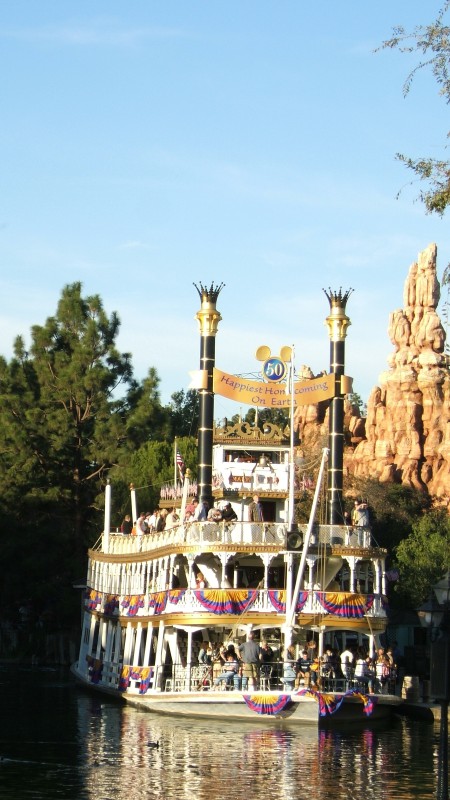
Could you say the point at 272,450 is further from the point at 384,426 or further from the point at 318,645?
the point at 384,426

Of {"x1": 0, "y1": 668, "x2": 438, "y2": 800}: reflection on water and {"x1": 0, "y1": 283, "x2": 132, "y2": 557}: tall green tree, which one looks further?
{"x1": 0, "y1": 283, "x2": 132, "y2": 557}: tall green tree

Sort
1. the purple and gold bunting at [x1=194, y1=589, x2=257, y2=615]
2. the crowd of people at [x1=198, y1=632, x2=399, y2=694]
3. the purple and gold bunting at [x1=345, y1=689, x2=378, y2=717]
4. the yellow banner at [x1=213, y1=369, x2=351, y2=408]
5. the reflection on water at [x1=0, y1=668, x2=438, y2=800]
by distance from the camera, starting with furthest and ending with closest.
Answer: the yellow banner at [x1=213, y1=369, x2=351, y2=408] → the purple and gold bunting at [x1=194, y1=589, x2=257, y2=615] → the purple and gold bunting at [x1=345, y1=689, x2=378, y2=717] → the crowd of people at [x1=198, y1=632, x2=399, y2=694] → the reflection on water at [x1=0, y1=668, x2=438, y2=800]

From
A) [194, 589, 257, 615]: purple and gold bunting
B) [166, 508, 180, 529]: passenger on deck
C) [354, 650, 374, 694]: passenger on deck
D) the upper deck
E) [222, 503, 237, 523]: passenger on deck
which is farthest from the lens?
[166, 508, 180, 529]: passenger on deck

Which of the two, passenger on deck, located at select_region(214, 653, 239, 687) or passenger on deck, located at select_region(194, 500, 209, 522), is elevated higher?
passenger on deck, located at select_region(194, 500, 209, 522)

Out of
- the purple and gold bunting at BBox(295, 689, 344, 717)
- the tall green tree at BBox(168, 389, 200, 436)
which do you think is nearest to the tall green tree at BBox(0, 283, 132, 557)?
the tall green tree at BBox(168, 389, 200, 436)

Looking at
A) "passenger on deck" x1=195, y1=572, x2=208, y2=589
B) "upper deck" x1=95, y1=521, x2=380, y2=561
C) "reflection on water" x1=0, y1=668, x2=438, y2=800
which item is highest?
"upper deck" x1=95, y1=521, x2=380, y2=561

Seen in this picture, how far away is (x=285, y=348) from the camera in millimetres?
41531

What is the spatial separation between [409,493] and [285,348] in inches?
1435

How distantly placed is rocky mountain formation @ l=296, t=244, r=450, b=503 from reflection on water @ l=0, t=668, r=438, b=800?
1832 inches

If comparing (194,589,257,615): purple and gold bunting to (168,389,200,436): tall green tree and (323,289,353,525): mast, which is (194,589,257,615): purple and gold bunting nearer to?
(323,289,353,525): mast

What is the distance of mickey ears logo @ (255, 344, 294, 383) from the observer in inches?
1644

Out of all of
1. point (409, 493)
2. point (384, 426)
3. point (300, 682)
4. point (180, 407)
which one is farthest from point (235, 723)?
point (180, 407)

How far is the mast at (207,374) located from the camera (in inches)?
1647

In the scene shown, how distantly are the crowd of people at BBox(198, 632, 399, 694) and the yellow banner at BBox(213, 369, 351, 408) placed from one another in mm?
8330
